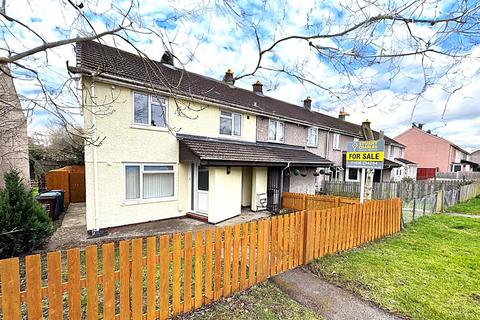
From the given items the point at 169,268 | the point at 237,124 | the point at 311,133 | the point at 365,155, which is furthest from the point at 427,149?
the point at 169,268

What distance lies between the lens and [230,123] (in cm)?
1211

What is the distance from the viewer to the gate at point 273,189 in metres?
12.4

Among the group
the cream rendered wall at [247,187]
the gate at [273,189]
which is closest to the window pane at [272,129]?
the gate at [273,189]

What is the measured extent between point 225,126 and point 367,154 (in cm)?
656

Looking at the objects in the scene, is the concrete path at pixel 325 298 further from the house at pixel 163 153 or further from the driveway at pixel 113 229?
the house at pixel 163 153

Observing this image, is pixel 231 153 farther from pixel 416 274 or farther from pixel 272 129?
pixel 416 274

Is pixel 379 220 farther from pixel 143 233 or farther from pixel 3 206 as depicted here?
pixel 3 206

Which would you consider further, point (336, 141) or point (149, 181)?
point (336, 141)

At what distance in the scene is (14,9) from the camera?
11.6ft

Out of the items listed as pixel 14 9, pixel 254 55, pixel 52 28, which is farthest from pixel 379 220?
pixel 14 9

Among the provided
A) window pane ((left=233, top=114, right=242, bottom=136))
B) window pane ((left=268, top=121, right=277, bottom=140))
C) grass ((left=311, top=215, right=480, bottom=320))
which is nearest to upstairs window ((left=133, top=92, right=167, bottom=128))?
window pane ((left=233, top=114, right=242, bottom=136))

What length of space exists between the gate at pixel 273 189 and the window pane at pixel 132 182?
21.2ft

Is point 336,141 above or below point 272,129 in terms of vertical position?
below

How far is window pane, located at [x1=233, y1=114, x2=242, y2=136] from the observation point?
40.3 feet
